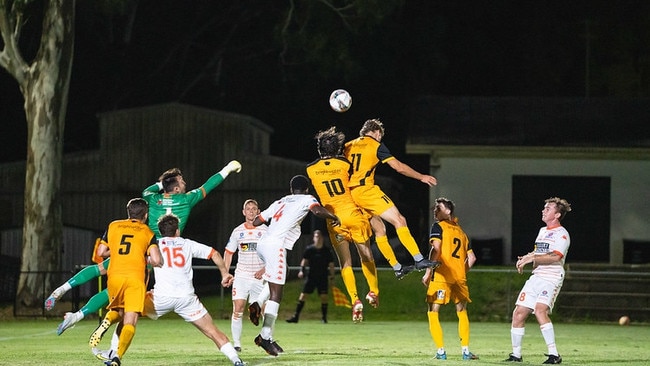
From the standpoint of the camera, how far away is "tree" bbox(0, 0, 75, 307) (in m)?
32.9

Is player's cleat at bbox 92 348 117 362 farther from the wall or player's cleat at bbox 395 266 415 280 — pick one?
the wall

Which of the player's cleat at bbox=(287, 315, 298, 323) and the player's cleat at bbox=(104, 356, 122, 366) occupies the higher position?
the player's cleat at bbox=(104, 356, 122, 366)

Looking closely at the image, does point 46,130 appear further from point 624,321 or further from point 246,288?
point 624,321

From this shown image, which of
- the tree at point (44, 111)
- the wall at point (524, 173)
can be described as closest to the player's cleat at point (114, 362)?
the tree at point (44, 111)

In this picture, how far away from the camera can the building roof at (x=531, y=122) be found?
130 feet

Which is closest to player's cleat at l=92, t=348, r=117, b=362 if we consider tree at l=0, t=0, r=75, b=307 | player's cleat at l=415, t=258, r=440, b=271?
player's cleat at l=415, t=258, r=440, b=271

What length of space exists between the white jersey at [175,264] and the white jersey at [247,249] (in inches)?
177

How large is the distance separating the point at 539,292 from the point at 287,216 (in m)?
3.60

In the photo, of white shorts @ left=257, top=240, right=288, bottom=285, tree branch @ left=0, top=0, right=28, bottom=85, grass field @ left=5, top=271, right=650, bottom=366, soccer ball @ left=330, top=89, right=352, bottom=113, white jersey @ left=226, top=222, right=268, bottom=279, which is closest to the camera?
white shorts @ left=257, top=240, right=288, bottom=285

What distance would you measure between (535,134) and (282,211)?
2378 centimetres

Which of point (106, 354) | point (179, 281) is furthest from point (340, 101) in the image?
point (106, 354)

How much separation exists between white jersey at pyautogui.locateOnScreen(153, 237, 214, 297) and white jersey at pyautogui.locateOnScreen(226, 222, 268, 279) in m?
4.50

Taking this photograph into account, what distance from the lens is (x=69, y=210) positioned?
44.3 meters

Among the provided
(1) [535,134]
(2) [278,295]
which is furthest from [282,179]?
(2) [278,295]
